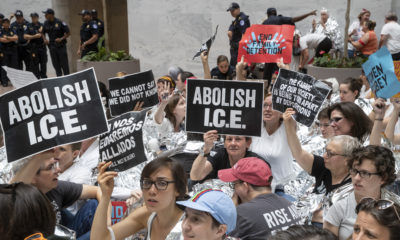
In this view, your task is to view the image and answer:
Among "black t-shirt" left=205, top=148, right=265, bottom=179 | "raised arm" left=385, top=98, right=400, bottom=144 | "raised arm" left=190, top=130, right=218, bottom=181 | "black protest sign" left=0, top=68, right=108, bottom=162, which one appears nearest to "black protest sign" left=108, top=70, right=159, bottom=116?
"black t-shirt" left=205, top=148, right=265, bottom=179

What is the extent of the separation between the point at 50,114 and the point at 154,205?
121cm

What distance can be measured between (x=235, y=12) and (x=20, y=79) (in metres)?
8.67

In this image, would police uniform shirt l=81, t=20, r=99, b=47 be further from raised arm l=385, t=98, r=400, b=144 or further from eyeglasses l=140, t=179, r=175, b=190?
eyeglasses l=140, t=179, r=175, b=190

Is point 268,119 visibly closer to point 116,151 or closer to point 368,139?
point 368,139

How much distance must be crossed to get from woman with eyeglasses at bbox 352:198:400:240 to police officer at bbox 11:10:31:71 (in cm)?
1477

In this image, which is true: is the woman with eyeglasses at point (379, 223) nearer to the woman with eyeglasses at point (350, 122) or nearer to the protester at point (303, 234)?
the protester at point (303, 234)

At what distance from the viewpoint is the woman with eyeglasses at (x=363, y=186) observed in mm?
3359

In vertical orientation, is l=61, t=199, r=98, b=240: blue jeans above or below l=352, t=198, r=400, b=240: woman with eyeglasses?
below

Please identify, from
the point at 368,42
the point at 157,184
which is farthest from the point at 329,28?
the point at 157,184

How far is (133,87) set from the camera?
6586mm

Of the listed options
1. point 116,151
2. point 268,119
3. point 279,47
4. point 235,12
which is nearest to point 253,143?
point 268,119

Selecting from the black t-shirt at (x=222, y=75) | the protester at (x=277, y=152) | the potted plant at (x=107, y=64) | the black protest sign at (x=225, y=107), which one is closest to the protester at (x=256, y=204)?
the black protest sign at (x=225, y=107)

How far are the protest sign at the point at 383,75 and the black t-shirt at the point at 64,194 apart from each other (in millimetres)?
3080

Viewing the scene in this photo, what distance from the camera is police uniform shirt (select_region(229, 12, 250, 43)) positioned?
12.6 meters
